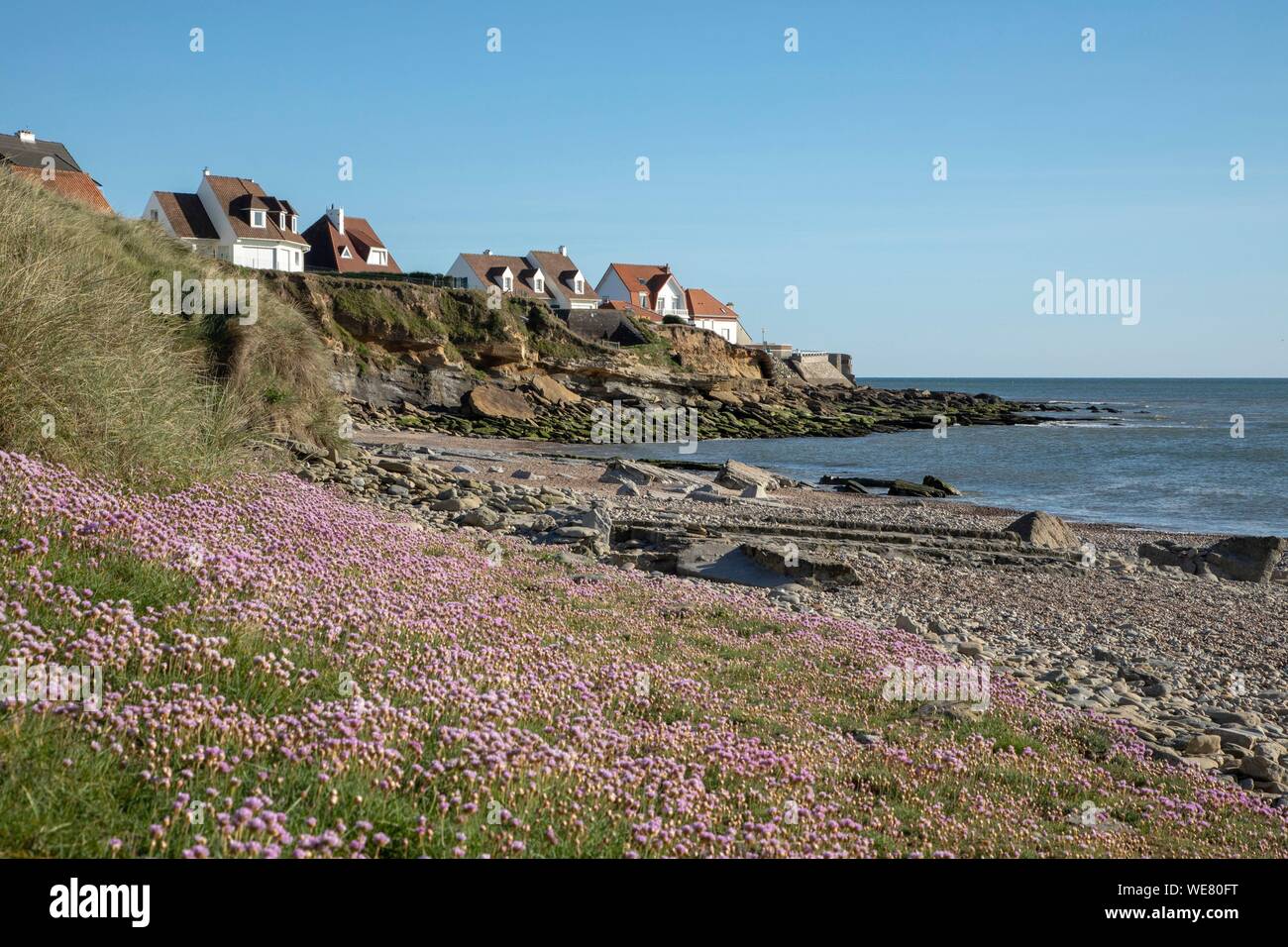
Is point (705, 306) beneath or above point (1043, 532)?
above

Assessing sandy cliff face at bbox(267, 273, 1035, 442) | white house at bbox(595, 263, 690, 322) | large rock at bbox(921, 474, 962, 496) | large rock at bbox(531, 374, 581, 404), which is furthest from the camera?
white house at bbox(595, 263, 690, 322)

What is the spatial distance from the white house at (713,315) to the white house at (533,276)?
12.0 meters

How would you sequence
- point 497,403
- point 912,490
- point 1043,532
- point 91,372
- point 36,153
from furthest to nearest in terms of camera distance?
point 497,403 → point 36,153 → point 912,490 → point 1043,532 → point 91,372

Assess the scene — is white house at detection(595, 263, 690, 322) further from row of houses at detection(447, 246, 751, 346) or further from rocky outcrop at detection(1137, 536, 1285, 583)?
rocky outcrop at detection(1137, 536, 1285, 583)

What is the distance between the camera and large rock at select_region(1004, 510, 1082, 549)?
2072 cm

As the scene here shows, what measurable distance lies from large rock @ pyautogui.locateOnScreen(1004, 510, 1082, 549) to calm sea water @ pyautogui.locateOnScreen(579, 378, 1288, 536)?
956 centimetres

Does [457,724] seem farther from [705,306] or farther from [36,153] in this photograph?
[705,306]

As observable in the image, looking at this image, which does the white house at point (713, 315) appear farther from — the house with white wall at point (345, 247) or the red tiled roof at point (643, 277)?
the house with white wall at point (345, 247)

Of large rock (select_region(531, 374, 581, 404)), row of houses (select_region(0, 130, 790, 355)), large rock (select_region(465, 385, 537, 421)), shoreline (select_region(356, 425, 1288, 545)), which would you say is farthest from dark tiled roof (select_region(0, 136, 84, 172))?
large rock (select_region(531, 374, 581, 404))

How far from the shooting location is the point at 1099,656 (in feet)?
39.1

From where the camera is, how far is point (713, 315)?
322 ft

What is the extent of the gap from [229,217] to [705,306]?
2082 inches

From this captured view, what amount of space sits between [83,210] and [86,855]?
69.6ft

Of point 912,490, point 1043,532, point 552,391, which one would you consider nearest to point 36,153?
point 552,391
